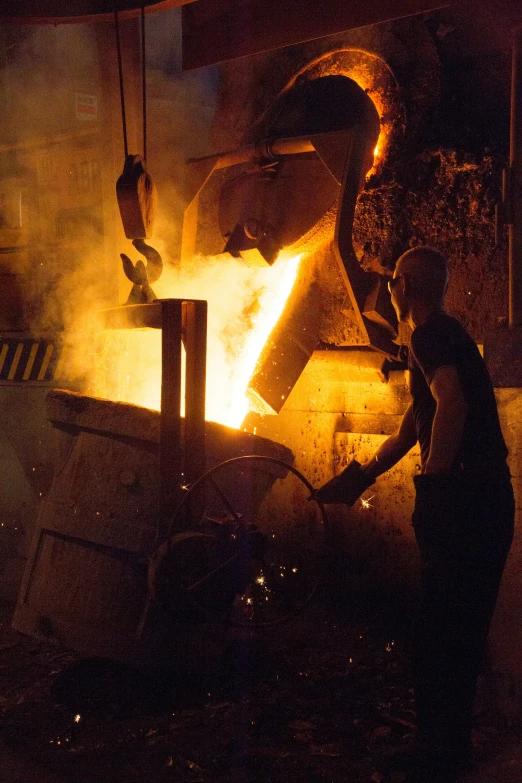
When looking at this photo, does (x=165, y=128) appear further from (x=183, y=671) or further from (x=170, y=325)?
(x=183, y=671)

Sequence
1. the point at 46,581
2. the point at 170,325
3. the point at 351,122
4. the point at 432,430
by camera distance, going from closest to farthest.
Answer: the point at 432,430 < the point at 170,325 < the point at 46,581 < the point at 351,122

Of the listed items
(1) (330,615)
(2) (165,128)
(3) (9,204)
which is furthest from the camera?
(3) (9,204)

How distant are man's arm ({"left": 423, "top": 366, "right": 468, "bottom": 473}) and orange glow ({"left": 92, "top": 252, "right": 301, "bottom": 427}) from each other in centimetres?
212

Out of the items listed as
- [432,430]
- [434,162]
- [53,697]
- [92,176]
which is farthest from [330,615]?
[92,176]

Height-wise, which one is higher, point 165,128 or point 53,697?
point 165,128

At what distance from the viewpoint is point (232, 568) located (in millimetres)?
3035

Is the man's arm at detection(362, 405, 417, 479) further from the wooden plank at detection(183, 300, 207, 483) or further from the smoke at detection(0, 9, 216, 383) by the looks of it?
the smoke at detection(0, 9, 216, 383)

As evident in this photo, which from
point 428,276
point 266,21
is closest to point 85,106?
point 266,21

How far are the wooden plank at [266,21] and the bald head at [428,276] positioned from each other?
180 centimetres

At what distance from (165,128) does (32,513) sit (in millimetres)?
3750

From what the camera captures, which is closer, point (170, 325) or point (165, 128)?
point (170, 325)

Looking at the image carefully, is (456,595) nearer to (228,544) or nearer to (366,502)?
(228,544)

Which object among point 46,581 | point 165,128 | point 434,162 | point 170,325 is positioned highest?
point 165,128

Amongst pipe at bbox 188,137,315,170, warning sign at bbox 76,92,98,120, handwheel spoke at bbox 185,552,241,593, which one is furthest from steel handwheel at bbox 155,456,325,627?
warning sign at bbox 76,92,98,120
